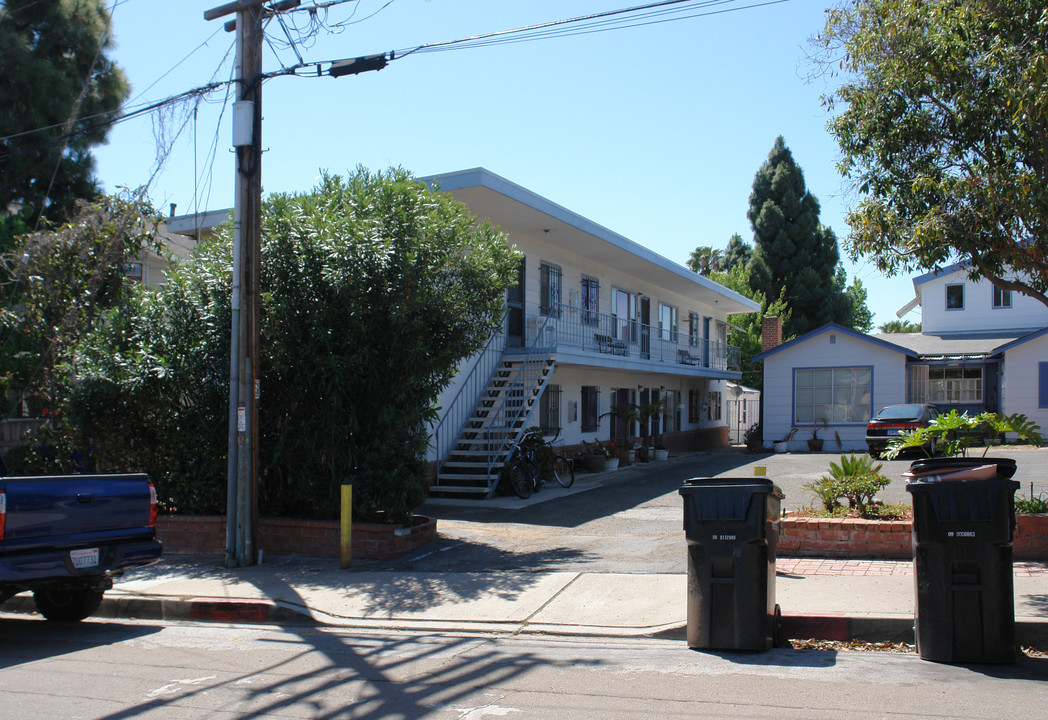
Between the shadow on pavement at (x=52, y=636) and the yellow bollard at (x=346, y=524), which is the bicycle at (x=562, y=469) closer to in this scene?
the yellow bollard at (x=346, y=524)

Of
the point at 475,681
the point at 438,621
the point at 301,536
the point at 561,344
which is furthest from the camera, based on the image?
the point at 561,344

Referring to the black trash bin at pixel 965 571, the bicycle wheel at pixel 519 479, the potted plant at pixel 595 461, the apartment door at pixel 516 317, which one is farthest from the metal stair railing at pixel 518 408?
the black trash bin at pixel 965 571

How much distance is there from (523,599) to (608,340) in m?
15.1

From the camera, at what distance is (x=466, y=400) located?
17.2m

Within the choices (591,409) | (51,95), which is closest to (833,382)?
(591,409)

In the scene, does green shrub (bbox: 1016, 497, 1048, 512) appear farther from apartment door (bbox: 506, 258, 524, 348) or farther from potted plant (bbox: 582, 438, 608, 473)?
potted plant (bbox: 582, 438, 608, 473)

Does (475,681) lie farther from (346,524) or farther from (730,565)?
(346,524)

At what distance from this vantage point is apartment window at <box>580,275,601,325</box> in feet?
71.9

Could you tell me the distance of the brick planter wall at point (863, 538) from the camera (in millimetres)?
8664

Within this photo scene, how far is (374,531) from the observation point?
1001cm

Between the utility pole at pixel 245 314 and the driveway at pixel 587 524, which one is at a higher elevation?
the utility pole at pixel 245 314

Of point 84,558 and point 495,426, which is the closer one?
point 84,558

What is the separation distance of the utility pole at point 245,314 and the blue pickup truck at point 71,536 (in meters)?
1.93

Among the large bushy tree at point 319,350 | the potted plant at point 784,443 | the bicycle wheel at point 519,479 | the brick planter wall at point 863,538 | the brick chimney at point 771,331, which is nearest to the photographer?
the brick planter wall at point 863,538
